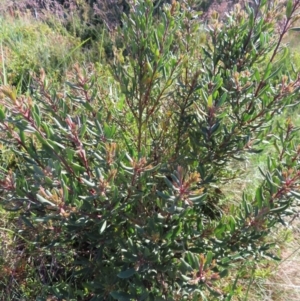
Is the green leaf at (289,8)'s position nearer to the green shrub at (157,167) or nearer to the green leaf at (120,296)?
the green shrub at (157,167)

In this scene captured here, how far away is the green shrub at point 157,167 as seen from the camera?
120cm

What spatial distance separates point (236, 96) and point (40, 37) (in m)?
3.31

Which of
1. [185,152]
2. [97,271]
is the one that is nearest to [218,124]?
[185,152]

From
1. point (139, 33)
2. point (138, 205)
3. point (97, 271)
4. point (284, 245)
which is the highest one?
point (139, 33)

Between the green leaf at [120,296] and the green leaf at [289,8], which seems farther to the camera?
the green leaf at [289,8]

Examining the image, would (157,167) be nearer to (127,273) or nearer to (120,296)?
(127,273)

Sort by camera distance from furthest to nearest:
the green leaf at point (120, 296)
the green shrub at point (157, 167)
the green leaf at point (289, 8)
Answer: the green leaf at point (289, 8)
the green leaf at point (120, 296)
the green shrub at point (157, 167)

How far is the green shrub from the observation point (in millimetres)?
1197

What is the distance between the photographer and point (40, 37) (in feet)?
14.0

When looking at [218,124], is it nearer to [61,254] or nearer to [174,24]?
[174,24]

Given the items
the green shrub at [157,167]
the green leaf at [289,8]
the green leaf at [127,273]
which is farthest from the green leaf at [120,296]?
the green leaf at [289,8]

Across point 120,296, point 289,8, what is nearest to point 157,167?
point 120,296

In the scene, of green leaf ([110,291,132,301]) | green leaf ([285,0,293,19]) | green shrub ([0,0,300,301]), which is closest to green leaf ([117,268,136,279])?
green shrub ([0,0,300,301])

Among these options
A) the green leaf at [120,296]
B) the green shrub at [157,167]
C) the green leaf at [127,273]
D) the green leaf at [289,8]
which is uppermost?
the green leaf at [289,8]
